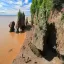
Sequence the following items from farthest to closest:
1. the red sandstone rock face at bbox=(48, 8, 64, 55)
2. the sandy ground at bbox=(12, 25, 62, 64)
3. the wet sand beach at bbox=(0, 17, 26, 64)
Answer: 1. the wet sand beach at bbox=(0, 17, 26, 64)
2. the sandy ground at bbox=(12, 25, 62, 64)
3. the red sandstone rock face at bbox=(48, 8, 64, 55)

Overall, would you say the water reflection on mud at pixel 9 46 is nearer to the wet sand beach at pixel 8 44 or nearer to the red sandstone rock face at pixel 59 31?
the wet sand beach at pixel 8 44

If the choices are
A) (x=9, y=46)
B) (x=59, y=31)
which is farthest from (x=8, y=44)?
(x=59, y=31)

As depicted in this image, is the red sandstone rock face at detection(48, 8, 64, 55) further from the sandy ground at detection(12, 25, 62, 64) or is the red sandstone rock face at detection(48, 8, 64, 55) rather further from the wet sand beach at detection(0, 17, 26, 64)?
the wet sand beach at detection(0, 17, 26, 64)

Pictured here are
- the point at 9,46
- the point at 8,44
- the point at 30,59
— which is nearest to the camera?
the point at 30,59

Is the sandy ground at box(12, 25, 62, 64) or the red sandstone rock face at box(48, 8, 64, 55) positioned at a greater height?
the red sandstone rock face at box(48, 8, 64, 55)

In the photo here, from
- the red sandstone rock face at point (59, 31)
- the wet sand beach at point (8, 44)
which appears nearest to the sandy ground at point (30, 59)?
the red sandstone rock face at point (59, 31)

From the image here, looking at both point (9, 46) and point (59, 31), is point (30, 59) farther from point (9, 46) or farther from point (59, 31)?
point (9, 46)

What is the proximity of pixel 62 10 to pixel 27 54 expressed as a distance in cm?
282

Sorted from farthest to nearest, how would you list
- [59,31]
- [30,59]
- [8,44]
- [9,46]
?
[8,44]
[9,46]
[30,59]
[59,31]

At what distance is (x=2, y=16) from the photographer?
2456 cm

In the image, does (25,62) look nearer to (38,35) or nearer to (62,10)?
(38,35)

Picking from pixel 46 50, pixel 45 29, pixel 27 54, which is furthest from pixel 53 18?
pixel 27 54

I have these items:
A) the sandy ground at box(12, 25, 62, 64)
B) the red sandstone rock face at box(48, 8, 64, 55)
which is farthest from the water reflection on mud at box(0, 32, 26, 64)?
the red sandstone rock face at box(48, 8, 64, 55)

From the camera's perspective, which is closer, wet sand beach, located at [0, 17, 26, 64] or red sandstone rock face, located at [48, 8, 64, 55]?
red sandstone rock face, located at [48, 8, 64, 55]
